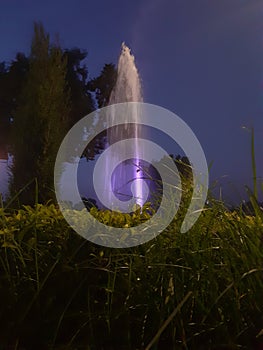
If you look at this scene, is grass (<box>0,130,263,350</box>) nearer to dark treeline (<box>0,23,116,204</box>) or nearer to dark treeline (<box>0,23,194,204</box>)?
dark treeline (<box>0,23,194,204</box>)

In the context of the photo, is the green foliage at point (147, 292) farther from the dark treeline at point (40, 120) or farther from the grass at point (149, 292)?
the dark treeline at point (40, 120)

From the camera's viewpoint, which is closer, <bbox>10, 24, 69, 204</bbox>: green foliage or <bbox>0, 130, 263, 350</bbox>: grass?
<bbox>0, 130, 263, 350</bbox>: grass

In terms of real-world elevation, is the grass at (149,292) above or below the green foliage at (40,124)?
below

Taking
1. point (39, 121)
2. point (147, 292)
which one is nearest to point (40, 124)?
point (39, 121)

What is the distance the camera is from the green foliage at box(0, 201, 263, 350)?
188cm

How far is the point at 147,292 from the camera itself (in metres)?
2.02

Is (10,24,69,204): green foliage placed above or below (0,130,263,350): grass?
above

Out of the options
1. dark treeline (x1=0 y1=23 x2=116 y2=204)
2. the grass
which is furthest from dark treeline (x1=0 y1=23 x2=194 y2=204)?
the grass

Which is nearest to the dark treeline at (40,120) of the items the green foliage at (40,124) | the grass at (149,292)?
the green foliage at (40,124)

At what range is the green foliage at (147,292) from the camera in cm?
188

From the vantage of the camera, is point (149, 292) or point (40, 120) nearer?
point (149, 292)

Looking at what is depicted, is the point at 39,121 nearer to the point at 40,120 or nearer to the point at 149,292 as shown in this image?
the point at 40,120

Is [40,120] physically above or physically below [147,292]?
above

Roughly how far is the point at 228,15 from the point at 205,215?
16.8 metres
